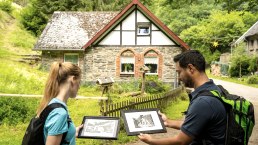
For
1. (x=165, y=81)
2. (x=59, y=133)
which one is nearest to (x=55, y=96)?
(x=59, y=133)

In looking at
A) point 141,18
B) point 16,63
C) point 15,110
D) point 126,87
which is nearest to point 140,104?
point 15,110

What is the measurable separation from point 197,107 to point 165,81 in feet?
69.2

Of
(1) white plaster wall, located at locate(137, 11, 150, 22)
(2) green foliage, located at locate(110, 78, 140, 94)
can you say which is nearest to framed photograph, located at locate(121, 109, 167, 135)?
(2) green foliage, located at locate(110, 78, 140, 94)

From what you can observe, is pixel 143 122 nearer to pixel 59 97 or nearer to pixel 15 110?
pixel 59 97

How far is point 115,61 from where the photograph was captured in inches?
971

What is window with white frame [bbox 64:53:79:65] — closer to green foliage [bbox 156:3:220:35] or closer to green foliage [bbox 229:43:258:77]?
green foliage [bbox 229:43:258:77]

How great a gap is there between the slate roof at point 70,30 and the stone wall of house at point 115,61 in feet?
4.28

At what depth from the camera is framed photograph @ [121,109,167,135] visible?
14.9ft

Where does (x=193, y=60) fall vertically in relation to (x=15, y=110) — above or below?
above

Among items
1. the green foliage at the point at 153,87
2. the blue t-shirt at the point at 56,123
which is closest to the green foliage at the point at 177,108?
the green foliage at the point at 153,87

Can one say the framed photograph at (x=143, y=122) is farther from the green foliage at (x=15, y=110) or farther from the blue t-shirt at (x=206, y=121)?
the green foliage at (x=15, y=110)

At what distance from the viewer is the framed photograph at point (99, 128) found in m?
4.50

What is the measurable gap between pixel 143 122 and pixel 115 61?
20.1 meters

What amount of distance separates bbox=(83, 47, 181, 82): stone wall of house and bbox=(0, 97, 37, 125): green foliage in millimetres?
11718
